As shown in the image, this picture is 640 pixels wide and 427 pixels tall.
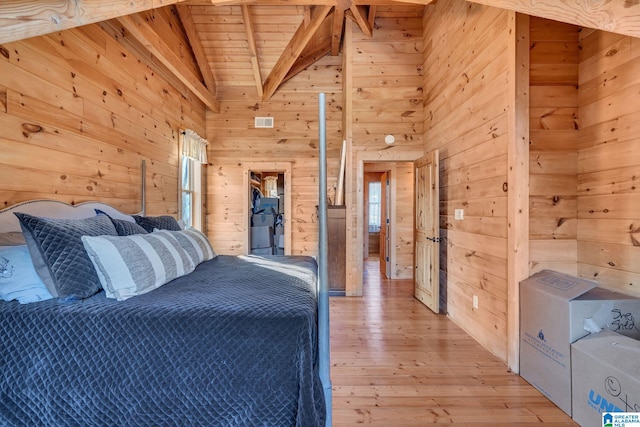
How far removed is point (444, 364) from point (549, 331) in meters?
0.78

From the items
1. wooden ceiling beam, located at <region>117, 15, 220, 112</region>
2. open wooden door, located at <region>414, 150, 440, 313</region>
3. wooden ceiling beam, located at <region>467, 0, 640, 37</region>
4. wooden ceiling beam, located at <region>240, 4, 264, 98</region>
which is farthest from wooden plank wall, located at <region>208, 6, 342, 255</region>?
wooden ceiling beam, located at <region>467, 0, 640, 37</region>

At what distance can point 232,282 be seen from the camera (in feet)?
6.07

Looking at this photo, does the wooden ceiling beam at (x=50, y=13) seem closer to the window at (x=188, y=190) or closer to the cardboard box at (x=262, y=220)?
the window at (x=188, y=190)

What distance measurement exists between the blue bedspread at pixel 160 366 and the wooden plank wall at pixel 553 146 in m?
2.12

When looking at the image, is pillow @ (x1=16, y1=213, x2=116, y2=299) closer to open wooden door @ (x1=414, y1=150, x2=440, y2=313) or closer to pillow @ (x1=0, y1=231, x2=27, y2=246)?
pillow @ (x1=0, y1=231, x2=27, y2=246)

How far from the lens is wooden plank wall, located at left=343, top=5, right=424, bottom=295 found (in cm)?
425

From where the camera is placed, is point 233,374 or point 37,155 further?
point 37,155

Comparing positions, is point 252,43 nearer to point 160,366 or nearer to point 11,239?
point 11,239

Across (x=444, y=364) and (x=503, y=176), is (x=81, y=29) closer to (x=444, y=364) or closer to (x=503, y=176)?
(x=503, y=176)

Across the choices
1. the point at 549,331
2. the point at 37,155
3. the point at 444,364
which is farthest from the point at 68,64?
the point at 549,331

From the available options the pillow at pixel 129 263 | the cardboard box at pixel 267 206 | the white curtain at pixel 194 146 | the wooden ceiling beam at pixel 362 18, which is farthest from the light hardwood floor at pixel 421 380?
the cardboard box at pixel 267 206

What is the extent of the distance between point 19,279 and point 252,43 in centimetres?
406

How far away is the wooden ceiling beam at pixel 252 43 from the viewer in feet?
13.4

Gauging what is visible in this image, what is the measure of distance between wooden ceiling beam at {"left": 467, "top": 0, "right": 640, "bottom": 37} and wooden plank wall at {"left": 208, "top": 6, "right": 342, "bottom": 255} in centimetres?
387
